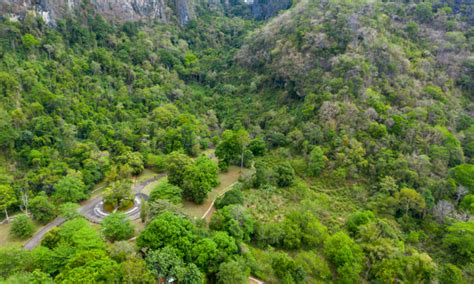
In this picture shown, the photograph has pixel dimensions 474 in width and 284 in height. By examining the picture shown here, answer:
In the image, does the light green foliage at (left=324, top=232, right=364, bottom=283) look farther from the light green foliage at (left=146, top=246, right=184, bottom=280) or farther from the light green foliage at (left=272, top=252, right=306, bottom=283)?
the light green foliage at (left=146, top=246, right=184, bottom=280)

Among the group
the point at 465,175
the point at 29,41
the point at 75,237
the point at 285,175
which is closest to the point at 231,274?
the point at 75,237

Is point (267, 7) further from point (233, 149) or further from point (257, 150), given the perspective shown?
point (233, 149)

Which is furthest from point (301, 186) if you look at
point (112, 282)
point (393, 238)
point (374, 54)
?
point (374, 54)

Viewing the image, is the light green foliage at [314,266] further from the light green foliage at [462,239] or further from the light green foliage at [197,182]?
the light green foliage at [462,239]

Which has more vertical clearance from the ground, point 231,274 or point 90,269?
point 90,269

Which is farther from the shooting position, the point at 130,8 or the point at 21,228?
the point at 130,8
